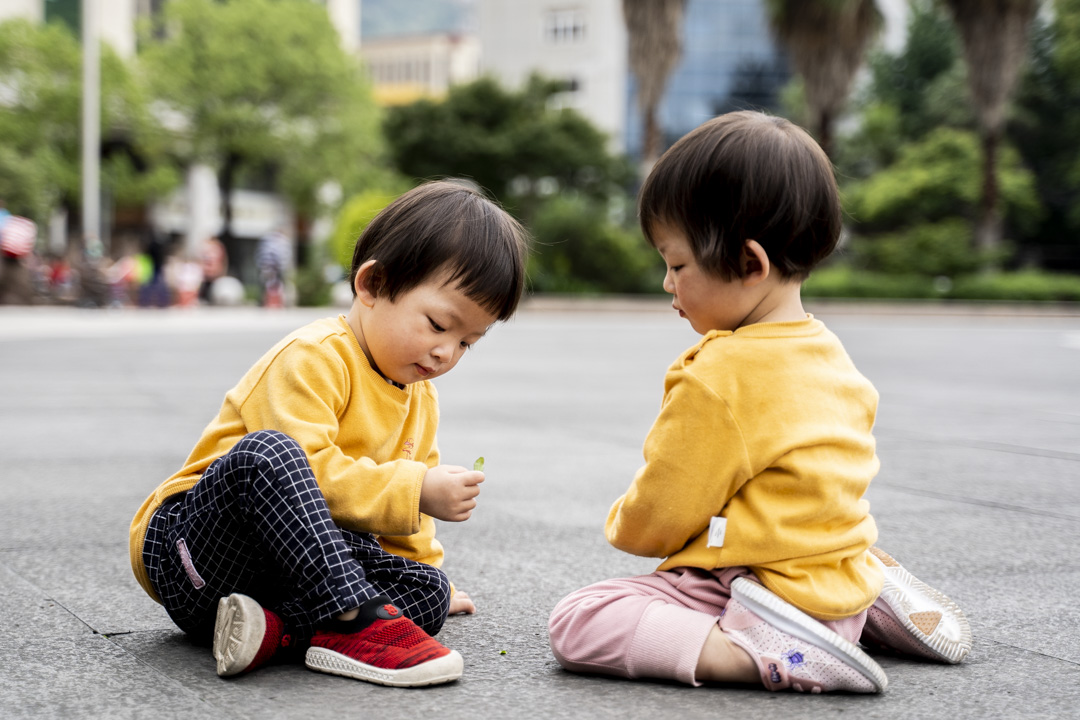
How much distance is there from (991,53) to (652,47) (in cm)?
721

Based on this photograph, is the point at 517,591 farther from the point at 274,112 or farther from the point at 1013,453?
the point at 274,112

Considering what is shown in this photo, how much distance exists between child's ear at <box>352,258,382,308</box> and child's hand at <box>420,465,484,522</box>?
1.25 ft

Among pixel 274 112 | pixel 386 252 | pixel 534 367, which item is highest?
pixel 274 112

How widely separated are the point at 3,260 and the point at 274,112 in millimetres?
14312

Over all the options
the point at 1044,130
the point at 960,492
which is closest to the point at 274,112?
the point at 1044,130

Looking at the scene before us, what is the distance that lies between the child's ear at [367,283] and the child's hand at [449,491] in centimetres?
38

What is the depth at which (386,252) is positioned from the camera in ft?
7.09

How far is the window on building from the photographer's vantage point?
179ft

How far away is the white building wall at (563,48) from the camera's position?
180ft

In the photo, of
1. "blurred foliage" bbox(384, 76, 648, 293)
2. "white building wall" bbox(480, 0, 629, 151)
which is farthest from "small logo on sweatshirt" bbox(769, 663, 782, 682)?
"white building wall" bbox(480, 0, 629, 151)

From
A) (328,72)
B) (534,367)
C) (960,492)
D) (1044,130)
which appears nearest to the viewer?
(960,492)

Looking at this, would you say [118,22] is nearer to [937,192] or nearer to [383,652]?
[937,192]

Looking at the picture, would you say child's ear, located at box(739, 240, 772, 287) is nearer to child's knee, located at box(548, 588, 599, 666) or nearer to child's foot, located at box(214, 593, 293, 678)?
child's knee, located at box(548, 588, 599, 666)

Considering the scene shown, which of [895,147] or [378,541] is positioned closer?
[378,541]
